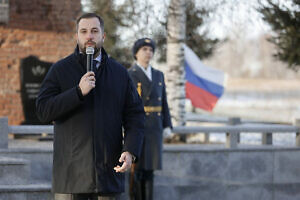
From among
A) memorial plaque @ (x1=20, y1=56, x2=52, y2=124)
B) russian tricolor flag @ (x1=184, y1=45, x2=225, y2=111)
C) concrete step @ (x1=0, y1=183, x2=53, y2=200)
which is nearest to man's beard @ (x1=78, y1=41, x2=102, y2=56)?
concrete step @ (x1=0, y1=183, x2=53, y2=200)

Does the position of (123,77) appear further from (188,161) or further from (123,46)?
(123,46)

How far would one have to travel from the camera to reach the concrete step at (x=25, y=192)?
6.86m

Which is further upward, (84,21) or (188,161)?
(84,21)

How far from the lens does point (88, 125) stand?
392 centimetres

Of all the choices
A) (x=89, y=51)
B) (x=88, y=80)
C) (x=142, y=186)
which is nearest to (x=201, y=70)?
(x=142, y=186)

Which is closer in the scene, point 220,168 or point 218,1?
point 220,168

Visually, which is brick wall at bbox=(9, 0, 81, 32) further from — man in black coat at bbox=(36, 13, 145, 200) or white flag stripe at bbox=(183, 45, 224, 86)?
man in black coat at bbox=(36, 13, 145, 200)

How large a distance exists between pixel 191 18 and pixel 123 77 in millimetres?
10212

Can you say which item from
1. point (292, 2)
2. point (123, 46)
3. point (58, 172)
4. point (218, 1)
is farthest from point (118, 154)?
point (123, 46)

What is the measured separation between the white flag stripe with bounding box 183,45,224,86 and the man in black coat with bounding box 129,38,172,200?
3900 mm

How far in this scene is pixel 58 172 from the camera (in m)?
4.02

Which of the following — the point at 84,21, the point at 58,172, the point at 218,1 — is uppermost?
the point at 218,1

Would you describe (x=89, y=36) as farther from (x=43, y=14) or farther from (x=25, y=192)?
(x=43, y=14)

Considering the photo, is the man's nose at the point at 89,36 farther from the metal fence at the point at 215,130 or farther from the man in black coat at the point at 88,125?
the metal fence at the point at 215,130
